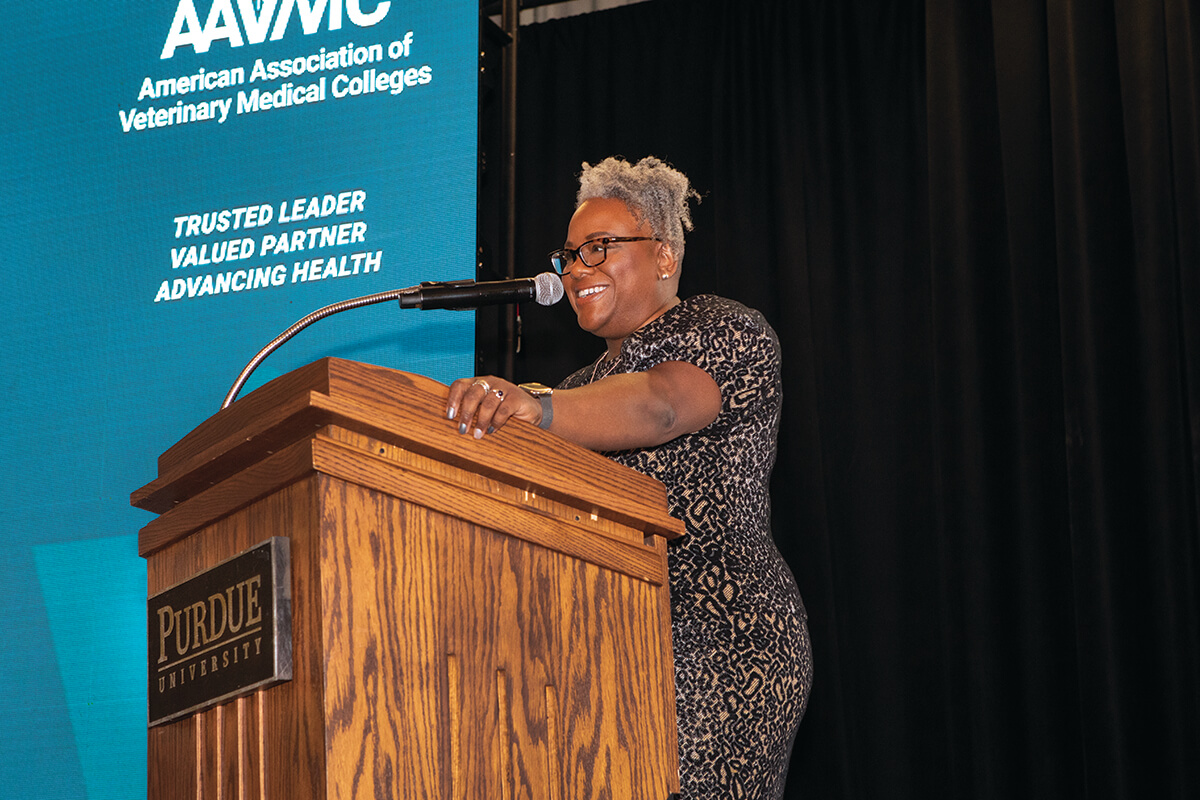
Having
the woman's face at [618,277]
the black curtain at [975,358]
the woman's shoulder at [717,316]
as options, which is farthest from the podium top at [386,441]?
the black curtain at [975,358]

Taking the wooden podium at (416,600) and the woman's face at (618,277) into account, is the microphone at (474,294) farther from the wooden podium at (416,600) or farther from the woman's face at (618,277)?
the woman's face at (618,277)

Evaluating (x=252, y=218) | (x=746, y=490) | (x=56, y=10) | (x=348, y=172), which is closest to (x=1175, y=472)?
(x=746, y=490)

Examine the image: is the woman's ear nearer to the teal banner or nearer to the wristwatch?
the teal banner

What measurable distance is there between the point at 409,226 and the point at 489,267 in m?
0.19

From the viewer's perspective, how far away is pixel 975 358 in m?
2.93

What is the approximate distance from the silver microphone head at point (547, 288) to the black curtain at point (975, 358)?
1584 millimetres

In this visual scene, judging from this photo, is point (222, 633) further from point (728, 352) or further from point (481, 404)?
point (728, 352)

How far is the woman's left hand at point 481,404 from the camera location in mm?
1137

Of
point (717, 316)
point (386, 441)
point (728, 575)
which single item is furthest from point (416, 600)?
point (717, 316)

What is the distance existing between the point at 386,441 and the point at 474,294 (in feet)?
1.64

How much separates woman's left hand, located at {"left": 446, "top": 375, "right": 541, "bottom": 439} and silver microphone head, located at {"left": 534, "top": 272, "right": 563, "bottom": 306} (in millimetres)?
386

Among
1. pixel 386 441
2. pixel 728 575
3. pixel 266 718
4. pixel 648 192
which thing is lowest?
pixel 266 718

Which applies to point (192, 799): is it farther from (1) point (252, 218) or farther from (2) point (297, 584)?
(1) point (252, 218)

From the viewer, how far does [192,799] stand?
117 cm
